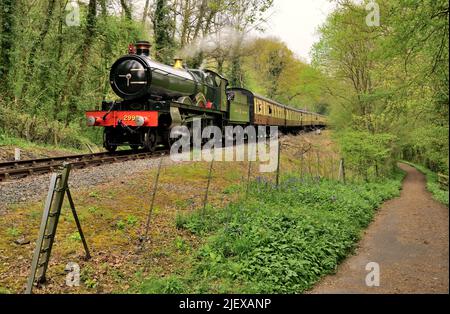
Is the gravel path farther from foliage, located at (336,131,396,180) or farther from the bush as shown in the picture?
foliage, located at (336,131,396,180)

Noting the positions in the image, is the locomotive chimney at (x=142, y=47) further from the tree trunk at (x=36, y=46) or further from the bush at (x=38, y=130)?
the tree trunk at (x=36, y=46)

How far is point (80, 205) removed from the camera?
745 centimetres

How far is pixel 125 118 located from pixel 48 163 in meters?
3.13

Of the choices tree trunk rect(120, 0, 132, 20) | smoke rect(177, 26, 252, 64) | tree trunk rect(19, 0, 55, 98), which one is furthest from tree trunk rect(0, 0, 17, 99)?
smoke rect(177, 26, 252, 64)

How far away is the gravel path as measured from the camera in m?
7.61

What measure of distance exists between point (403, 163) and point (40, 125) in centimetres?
4454

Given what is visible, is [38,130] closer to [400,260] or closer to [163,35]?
[163,35]

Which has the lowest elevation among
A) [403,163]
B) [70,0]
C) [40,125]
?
[403,163]

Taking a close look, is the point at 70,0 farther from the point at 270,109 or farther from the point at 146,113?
the point at 270,109

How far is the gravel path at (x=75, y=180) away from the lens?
761 centimetres

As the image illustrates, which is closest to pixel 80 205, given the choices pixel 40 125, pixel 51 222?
pixel 51 222

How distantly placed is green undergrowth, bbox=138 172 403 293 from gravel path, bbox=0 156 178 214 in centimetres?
281

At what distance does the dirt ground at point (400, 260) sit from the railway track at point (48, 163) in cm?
614

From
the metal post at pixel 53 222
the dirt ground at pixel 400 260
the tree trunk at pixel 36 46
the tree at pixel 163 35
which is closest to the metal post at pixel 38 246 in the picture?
the metal post at pixel 53 222
